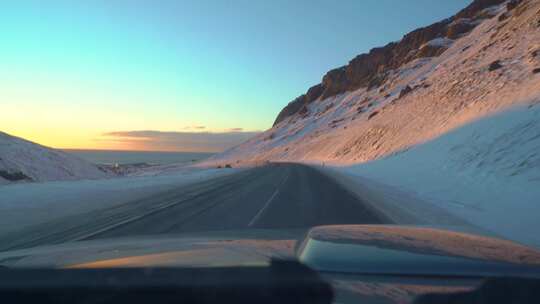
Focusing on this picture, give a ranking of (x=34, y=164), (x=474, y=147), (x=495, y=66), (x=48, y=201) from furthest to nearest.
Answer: (x=495, y=66), (x=34, y=164), (x=474, y=147), (x=48, y=201)

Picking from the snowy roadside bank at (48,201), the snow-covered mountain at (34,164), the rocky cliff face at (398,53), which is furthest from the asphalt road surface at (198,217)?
the rocky cliff face at (398,53)

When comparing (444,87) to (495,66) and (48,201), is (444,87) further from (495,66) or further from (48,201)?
(48,201)

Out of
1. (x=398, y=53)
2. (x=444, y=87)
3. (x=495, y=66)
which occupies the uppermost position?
(x=398, y=53)

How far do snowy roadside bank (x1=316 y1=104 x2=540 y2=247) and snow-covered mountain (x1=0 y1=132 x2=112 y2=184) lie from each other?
2101 cm

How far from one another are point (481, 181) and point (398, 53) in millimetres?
136372

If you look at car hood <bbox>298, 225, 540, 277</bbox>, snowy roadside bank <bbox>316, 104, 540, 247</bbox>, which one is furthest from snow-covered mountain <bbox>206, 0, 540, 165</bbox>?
car hood <bbox>298, 225, 540, 277</bbox>

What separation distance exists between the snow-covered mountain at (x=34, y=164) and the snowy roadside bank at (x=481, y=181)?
21007 millimetres

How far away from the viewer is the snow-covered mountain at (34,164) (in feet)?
108

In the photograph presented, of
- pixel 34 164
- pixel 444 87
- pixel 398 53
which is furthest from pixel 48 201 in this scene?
pixel 398 53

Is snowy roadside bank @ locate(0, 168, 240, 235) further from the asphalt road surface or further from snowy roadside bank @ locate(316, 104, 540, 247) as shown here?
snowy roadside bank @ locate(316, 104, 540, 247)

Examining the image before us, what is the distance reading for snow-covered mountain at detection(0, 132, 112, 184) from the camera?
32.9 metres

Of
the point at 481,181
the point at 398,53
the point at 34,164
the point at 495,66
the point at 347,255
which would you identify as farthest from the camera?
the point at 398,53

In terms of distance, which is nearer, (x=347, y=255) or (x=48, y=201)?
(x=347, y=255)

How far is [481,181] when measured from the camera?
750 inches
